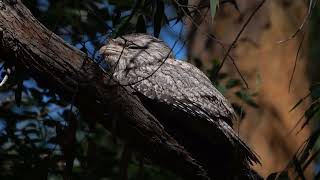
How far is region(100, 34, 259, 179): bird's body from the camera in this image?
3842 millimetres

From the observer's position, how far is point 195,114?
13.1ft

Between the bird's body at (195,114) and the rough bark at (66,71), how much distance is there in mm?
270

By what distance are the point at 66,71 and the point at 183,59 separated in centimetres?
218

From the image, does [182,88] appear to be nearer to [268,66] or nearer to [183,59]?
[183,59]

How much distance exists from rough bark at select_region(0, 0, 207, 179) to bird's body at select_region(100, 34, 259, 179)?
0.88 feet

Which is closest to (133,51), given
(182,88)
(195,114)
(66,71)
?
(182,88)

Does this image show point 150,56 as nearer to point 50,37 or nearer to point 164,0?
point 164,0

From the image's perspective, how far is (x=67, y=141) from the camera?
3279mm

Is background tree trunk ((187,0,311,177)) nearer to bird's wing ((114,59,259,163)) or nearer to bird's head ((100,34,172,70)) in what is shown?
bird's head ((100,34,172,70))

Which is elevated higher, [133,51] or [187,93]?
[133,51]

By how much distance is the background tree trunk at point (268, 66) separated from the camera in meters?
6.61

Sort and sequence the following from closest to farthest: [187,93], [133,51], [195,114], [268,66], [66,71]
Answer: [66,71] < [195,114] < [187,93] < [133,51] < [268,66]

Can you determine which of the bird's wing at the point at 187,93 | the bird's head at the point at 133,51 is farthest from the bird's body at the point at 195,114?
the bird's head at the point at 133,51

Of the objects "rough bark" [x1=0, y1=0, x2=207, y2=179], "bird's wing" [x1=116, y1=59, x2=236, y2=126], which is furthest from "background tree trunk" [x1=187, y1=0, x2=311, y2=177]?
"rough bark" [x1=0, y1=0, x2=207, y2=179]
